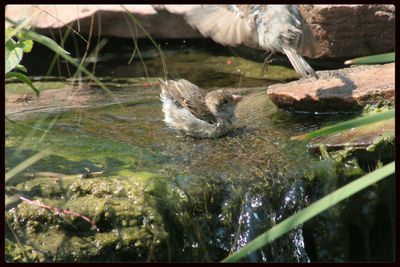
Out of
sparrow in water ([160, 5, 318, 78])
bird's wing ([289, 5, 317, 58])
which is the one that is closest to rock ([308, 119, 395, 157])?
sparrow in water ([160, 5, 318, 78])

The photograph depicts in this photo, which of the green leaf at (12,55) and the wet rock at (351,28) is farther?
the wet rock at (351,28)

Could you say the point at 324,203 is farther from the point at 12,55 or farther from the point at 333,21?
the point at 333,21

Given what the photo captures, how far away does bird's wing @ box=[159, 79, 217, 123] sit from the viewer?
5.66 m

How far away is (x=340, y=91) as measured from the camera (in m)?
5.95

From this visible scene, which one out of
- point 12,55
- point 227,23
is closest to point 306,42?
point 227,23

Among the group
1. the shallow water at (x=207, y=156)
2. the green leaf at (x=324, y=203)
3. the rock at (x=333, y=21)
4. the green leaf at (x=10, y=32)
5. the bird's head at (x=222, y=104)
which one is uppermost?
the green leaf at (x=10, y=32)

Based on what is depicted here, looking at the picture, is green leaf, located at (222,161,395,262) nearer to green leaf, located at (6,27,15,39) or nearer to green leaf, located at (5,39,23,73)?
green leaf, located at (6,27,15,39)

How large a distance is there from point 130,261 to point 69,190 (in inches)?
21.2

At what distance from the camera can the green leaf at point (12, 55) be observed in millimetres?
4090

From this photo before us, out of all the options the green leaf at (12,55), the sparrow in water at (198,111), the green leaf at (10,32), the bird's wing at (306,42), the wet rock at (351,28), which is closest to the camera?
the green leaf at (10,32)

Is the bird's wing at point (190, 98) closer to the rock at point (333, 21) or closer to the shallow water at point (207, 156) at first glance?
the shallow water at point (207, 156)

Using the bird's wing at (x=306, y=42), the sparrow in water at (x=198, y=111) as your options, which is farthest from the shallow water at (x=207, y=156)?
the bird's wing at (x=306, y=42)

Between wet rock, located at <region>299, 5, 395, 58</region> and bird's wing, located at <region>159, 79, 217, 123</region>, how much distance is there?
6.72 feet

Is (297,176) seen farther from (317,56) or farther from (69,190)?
(317,56)
